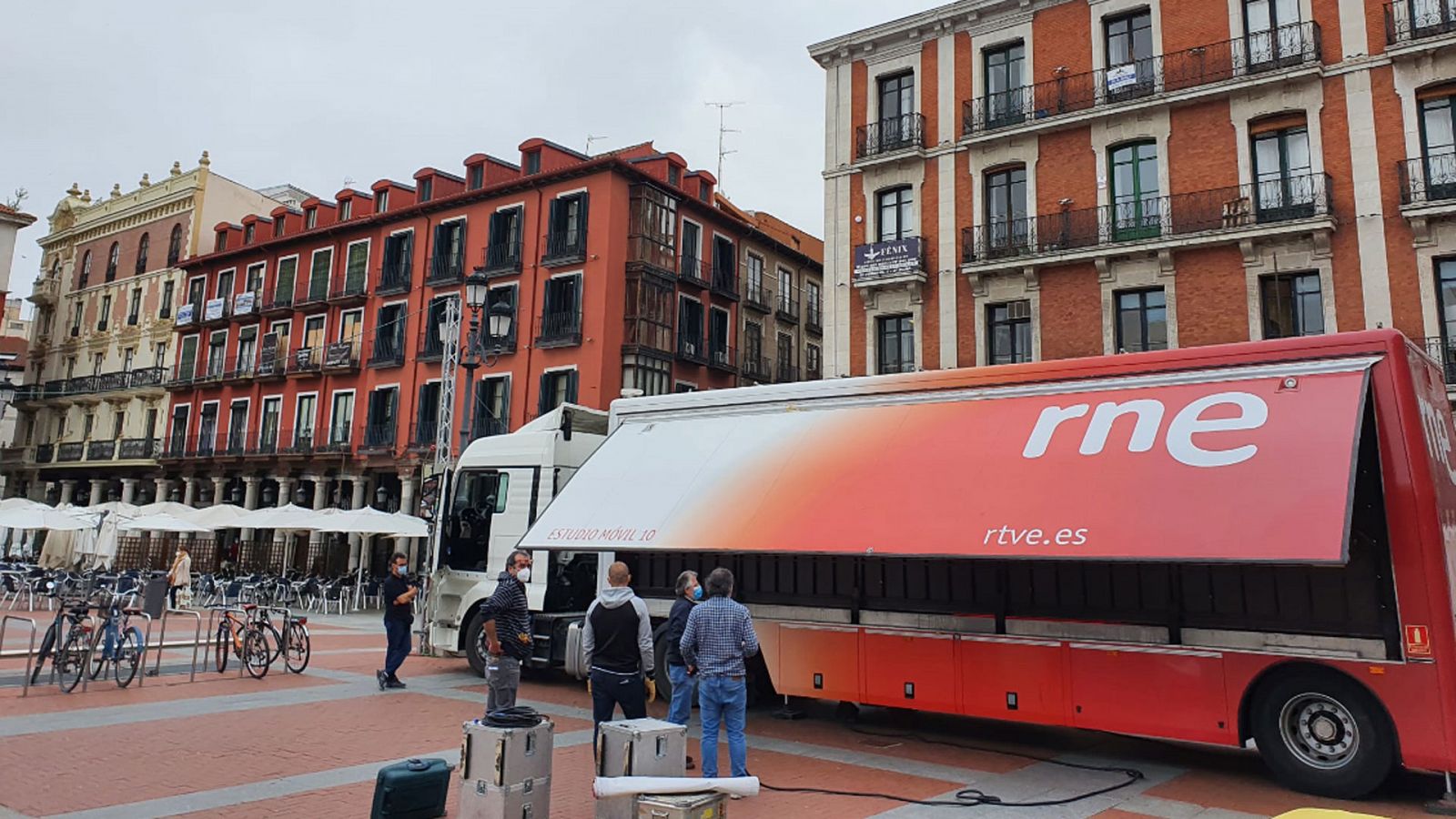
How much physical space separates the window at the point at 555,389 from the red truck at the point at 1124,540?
19677mm

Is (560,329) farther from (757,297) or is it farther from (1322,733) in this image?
(1322,733)

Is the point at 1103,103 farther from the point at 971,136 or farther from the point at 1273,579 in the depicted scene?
the point at 1273,579

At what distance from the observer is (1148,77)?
21.5 m

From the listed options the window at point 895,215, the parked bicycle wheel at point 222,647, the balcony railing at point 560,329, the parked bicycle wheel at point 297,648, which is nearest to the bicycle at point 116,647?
the parked bicycle wheel at point 222,647

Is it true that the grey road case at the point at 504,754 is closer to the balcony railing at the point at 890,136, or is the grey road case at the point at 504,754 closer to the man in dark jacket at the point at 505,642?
the man in dark jacket at the point at 505,642

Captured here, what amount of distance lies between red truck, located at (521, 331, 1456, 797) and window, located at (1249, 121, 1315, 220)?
12.3 m

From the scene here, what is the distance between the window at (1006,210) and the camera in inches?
898

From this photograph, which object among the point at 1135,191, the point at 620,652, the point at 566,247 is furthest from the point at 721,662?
the point at 566,247

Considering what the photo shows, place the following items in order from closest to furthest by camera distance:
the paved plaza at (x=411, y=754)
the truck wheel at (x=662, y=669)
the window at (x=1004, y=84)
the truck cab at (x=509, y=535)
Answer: the paved plaza at (x=411, y=754), the truck wheel at (x=662, y=669), the truck cab at (x=509, y=535), the window at (x=1004, y=84)

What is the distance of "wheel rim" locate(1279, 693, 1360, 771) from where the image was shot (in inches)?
299

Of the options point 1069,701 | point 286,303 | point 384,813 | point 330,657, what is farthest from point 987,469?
point 286,303

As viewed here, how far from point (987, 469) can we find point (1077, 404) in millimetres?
1107

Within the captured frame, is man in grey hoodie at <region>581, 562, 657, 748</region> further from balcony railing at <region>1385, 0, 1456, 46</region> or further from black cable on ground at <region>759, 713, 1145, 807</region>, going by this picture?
balcony railing at <region>1385, 0, 1456, 46</region>

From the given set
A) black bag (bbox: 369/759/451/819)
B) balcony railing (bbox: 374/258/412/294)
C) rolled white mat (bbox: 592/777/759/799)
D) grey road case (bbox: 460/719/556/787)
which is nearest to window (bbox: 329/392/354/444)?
balcony railing (bbox: 374/258/412/294)
